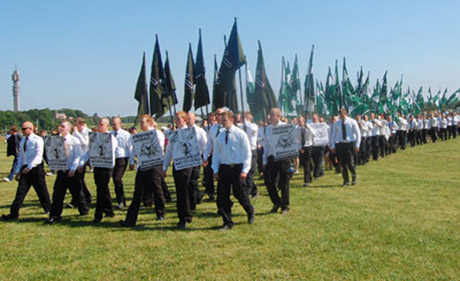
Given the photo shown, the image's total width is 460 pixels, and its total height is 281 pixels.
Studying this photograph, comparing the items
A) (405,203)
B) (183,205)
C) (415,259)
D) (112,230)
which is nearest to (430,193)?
(405,203)

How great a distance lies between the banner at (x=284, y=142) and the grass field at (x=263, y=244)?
128cm

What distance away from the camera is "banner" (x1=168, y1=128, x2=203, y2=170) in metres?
8.09

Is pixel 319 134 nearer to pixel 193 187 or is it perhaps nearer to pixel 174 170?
pixel 193 187

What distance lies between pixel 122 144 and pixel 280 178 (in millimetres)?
3686

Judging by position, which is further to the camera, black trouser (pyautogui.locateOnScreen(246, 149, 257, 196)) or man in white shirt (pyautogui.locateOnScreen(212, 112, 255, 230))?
black trouser (pyautogui.locateOnScreen(246, 149, 257, 196))

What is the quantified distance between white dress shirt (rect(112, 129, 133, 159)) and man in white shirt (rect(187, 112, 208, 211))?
1597 millimetres

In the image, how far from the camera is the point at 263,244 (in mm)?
6715

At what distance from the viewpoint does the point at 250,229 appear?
7707 mm

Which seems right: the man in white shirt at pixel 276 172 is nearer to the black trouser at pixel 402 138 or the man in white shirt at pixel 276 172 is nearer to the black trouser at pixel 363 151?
the black trouser at pixel 363 151

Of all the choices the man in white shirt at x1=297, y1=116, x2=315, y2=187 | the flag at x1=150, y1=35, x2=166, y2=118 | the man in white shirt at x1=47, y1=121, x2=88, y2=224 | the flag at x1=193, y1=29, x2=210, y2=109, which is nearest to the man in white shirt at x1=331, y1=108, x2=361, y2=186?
the man in white shirt at x1=297, y1=116, x2=315, y2=187

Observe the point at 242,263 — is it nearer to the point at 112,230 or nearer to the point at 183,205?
the point at 183,205

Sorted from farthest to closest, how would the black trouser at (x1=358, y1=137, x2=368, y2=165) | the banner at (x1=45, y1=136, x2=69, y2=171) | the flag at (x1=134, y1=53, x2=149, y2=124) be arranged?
the black trouser at (x1=358, y1=137, x2=368, y2=165)
the flag at (x1=134, y1=53, x2=149, y2=124)
the banner at (x1=45, y1=136, x2=69, y2=171)

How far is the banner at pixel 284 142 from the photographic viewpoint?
28.8 ft

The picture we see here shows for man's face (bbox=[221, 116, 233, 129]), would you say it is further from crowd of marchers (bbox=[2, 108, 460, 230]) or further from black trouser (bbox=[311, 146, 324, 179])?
black trouser (bbox=[311, 146, 324, 179])
